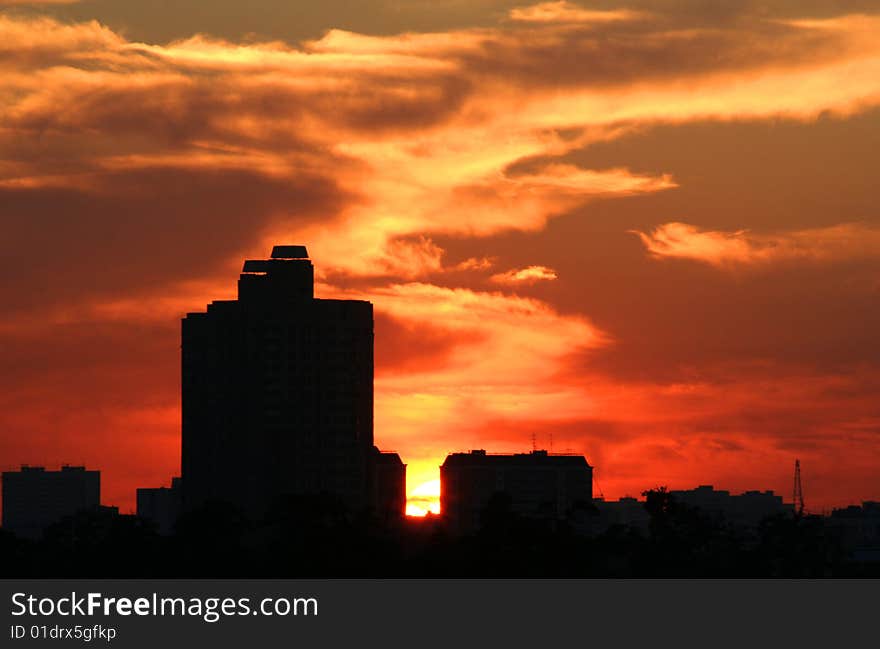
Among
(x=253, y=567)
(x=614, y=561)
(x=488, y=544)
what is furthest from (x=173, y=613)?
(x=614, y=561)

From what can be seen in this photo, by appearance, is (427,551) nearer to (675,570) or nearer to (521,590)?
(675,570)

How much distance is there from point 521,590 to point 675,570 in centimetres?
6958

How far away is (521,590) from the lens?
124 m

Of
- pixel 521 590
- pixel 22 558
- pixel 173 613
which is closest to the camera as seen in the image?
pixel 173 613

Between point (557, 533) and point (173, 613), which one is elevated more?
point (557, 533)

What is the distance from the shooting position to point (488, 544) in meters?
185

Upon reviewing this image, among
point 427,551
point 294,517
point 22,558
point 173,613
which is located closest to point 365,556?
point 427,551

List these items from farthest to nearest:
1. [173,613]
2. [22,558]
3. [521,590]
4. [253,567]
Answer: [22,558] < [253,567] < [521,590] < [173,613]

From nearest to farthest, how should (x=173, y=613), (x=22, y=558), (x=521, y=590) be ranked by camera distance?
(x=173, y=613) → (x=521, y=590) → (x=22, y=558)

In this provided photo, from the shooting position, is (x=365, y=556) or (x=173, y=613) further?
(x=365, y=556)

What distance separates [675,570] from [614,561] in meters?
5.53

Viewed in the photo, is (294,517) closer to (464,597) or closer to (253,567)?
(253,567)

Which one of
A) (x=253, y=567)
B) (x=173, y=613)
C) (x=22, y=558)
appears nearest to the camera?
(x=173, y=613)

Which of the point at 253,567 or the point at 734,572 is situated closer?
the point at 253,567
